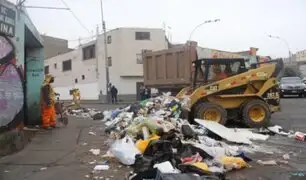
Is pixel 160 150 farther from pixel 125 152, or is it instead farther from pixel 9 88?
pixel 9 88

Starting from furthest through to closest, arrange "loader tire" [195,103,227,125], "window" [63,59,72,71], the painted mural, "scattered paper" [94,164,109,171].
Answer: "window" [63,59,72,71], the painted mural, "loader tire" [195,103,227,125], "scattered paper" [94,164,109,171]

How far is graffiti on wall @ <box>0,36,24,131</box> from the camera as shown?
997 centimetres

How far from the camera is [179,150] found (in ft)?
25.7

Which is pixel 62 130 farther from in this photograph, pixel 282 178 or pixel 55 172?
pixel 282 178

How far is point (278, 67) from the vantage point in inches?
529

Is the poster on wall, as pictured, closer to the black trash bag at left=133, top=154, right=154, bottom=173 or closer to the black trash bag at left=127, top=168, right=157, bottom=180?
the black trash bag at left=133, top=154, right=154, bottom=173

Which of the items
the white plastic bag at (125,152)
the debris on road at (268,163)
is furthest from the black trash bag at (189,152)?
the debris on road at (268,163)

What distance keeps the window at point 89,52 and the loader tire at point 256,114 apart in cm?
3239

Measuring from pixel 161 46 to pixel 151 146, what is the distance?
33557mm

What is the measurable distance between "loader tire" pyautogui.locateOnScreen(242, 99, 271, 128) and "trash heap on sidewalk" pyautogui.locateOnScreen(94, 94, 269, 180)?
1862 millimetres

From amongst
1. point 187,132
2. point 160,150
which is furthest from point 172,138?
point 187,132

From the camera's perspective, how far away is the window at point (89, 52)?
1735 inches

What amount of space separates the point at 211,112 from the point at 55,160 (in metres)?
6.09

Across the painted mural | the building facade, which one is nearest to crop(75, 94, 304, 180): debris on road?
the painted mural
